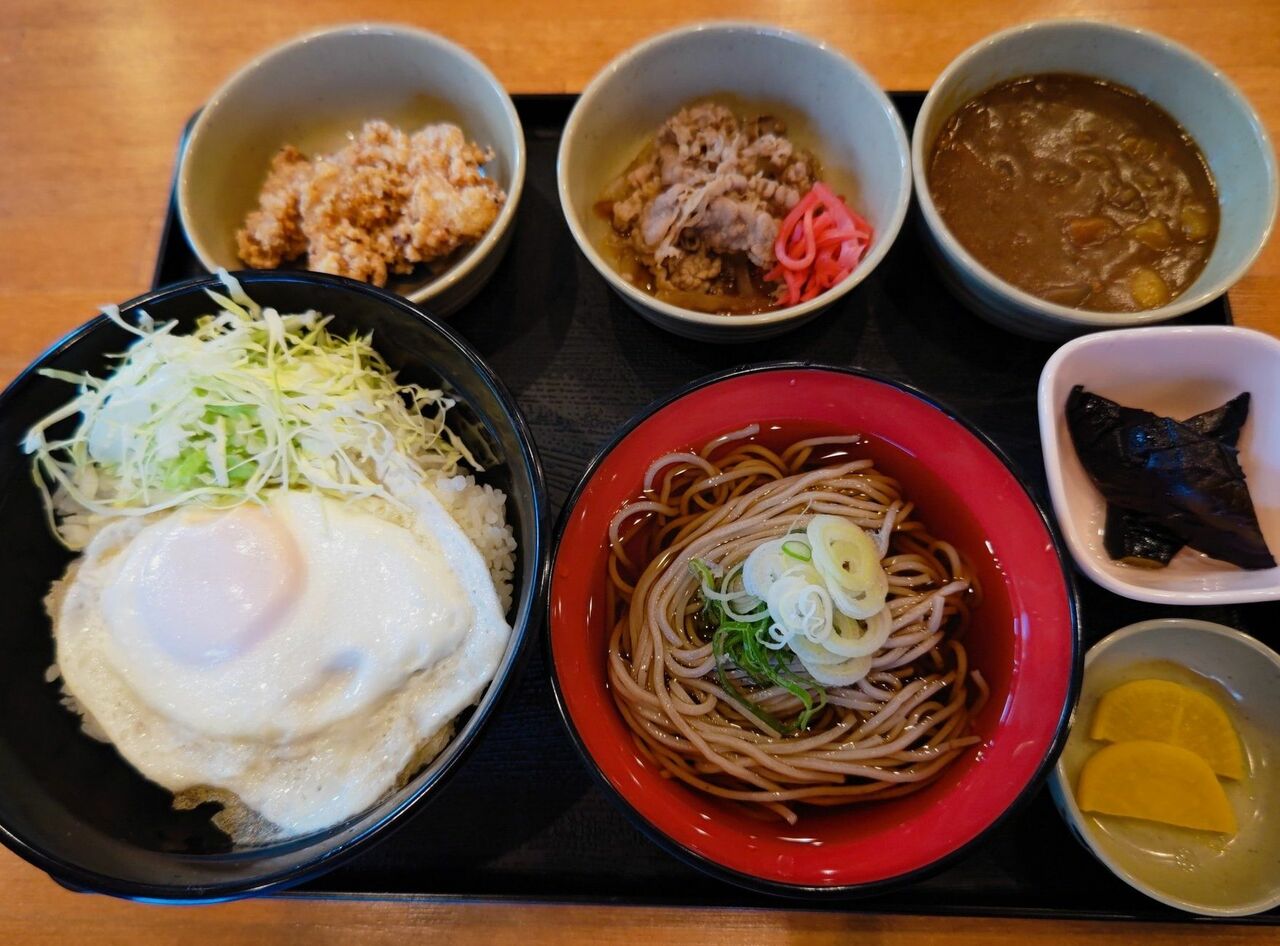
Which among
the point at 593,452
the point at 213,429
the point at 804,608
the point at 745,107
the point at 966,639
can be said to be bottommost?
the point at 966,639

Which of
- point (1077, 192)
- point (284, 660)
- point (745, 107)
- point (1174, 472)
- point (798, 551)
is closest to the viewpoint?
point (284, 660)

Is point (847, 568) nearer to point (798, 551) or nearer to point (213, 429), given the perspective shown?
point (798, 551)

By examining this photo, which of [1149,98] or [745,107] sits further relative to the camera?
[745,107]

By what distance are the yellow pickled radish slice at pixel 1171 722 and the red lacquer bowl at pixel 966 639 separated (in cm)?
25

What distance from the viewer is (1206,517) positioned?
1.51 m

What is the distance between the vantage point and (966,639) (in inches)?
61.7

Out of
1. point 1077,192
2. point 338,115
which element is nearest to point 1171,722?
point 1077,192

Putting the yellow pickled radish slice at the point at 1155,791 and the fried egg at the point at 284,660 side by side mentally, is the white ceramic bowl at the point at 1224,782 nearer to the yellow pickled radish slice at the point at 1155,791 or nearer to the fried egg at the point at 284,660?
the yellow pickled radish slice at the point at 1155,791

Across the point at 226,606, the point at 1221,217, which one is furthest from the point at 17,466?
the point at 1221,217

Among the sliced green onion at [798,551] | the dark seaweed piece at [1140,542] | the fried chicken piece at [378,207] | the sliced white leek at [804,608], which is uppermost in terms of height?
the fried chicken piece at [378,207]

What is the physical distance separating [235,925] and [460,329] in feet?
4.48

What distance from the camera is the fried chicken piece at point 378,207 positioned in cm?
175

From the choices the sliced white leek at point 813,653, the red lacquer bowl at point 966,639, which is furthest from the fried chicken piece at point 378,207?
the sliced white leek at point 813,653

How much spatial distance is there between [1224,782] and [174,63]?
10.3 feet
